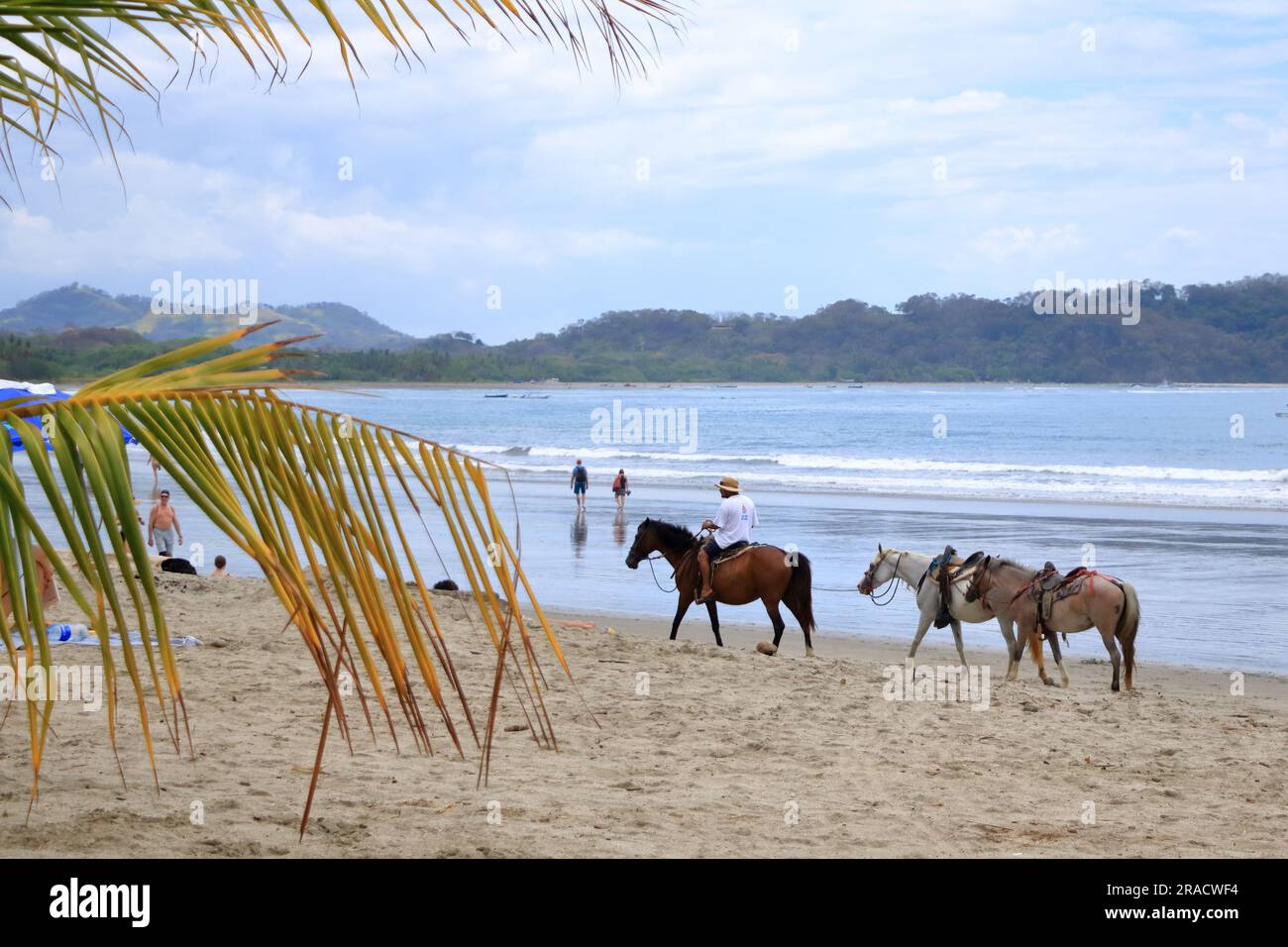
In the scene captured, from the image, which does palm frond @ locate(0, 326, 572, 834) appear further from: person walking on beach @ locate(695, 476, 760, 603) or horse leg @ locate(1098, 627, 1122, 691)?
person walking on beach @ locate(695, 476, 760, 603)

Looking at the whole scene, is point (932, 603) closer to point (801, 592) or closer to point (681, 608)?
point (801, 592)

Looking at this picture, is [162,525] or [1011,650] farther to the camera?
[162,525]

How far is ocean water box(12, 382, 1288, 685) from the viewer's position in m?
16.0

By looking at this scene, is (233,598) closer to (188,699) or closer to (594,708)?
(188,699)

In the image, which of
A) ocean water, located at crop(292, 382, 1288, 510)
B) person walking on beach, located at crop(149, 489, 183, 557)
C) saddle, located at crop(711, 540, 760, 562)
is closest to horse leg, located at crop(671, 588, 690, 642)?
saddle, located at crop(711, 540, 760, 562)

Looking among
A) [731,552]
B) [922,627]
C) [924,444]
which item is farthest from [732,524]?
[924,444]

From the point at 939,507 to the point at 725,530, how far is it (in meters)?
19.9

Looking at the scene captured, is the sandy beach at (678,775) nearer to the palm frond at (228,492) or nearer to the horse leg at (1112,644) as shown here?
the horse leg at (1112,644)

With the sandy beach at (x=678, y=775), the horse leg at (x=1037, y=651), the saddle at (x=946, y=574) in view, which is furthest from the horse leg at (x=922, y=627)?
the sandy beach at (x=678, y=775)

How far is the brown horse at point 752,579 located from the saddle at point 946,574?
5.34 feet

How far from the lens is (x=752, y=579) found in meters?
13.7

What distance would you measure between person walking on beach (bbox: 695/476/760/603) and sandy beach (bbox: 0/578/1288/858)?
3109 mm

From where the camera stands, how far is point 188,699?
8062mm
